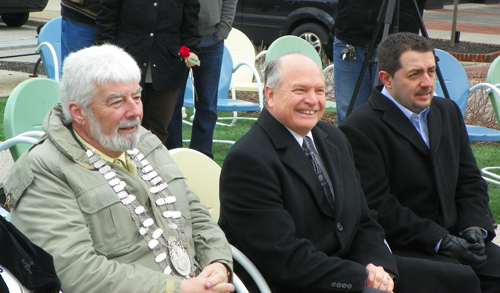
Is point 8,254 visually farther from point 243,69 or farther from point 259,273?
point 243,69

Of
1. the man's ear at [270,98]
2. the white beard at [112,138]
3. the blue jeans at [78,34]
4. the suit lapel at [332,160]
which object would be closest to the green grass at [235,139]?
the blue jeans at [78,34]

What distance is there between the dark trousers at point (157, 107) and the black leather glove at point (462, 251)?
2246 mm

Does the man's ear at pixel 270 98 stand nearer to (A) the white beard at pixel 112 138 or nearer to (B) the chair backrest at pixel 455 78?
(A) the white beard at pixel 112 138

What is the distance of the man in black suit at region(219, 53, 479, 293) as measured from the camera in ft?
8.43

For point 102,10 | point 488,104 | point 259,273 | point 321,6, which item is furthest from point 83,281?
point 321,6

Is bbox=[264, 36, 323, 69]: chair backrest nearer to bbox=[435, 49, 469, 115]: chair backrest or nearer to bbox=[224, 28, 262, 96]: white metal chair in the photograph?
bbox=[224, 28, 262, 96]: white metal chair

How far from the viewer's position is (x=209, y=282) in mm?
2377

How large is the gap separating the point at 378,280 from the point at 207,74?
114 inches

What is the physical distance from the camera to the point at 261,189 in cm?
257

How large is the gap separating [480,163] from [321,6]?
598cm

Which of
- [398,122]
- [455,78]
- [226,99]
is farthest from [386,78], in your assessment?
[226,99]

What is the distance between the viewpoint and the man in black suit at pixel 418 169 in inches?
125

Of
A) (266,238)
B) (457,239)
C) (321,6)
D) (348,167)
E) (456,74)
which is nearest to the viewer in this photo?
(266,238)

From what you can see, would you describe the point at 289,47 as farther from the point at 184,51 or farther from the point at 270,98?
the point at 270,98
